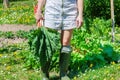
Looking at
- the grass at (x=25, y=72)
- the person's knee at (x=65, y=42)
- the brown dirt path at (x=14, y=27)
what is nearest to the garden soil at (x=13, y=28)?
Answer: the brown dirt path at (x=14, y=27)

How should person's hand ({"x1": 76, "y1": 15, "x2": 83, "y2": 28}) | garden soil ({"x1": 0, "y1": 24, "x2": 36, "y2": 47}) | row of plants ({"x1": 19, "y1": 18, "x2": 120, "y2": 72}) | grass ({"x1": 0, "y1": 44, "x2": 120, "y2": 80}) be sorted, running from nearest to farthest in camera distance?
1. person's hand ({"x1": 76, "y1": 15, "x2": 83, "y2": 28})
2. grass ({"x1": 0, "y1": 44, "x2": 120, "y2": 80})
3. row of plants ({"x1": 19, "y1": 18, "x2": 120, "y2": 72})
4. garden soil ({"x1": 0, "y1": 24, "x2": 36, "y2": 47})

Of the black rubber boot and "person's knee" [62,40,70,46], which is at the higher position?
"person's knee" [62,40,70,46]

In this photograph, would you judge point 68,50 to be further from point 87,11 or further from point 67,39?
point 87,11

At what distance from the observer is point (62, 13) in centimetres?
550

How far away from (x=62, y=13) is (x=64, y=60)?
0.67m

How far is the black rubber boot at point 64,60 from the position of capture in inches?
224

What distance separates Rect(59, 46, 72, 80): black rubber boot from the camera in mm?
5684

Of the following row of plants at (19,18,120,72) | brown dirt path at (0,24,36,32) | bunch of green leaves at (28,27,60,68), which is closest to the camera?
bunch of green leaves at (28,27,60,68)

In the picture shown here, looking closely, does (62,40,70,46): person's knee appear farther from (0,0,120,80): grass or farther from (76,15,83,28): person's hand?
(0,0,120,80): grass

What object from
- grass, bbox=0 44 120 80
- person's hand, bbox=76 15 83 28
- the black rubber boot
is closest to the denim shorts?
person's hand, bbox=76 15 83 28

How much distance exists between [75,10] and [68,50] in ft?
1.83

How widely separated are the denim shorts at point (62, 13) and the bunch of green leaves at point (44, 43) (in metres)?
0.13

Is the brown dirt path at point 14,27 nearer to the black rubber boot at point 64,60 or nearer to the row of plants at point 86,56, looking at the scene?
the row of plants at point 86,56

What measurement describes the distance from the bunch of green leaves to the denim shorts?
0.43 feet
